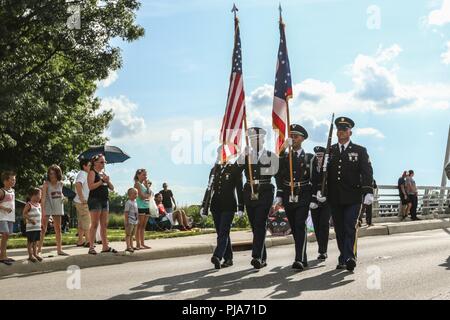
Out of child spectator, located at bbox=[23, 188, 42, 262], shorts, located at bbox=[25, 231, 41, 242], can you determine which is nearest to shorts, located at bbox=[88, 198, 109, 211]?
child spectator, located at bbox=[23, 188, 42, 262]

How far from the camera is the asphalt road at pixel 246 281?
813 centimetres

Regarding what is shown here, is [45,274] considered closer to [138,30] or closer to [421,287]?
[421,287]

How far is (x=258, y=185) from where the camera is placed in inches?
418

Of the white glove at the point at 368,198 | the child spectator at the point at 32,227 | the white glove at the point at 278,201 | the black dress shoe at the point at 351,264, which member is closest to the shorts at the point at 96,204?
the child spectator at the point at 32,227

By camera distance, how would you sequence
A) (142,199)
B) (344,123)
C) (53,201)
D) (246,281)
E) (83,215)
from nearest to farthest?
1. (246,281)
2. (344,123)
3. (53,201)
4. (142,199)
5. (83,215)

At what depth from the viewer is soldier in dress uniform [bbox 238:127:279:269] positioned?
10.6 m

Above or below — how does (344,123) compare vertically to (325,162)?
above

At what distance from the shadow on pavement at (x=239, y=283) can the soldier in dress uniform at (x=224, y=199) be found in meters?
0.51

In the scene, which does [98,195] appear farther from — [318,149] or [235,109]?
[318,149]

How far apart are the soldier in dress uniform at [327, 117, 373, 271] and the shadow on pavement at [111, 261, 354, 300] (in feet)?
1.54

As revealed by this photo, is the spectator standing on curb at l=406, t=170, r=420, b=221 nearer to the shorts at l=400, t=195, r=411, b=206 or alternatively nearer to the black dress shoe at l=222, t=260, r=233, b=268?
the shorts at l=400, t=195, r=411, b=206

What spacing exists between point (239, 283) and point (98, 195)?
4.14m

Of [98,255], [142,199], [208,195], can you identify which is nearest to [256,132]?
[208,195]

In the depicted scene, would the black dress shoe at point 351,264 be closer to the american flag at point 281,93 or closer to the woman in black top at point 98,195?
the american flag at point 281,93
